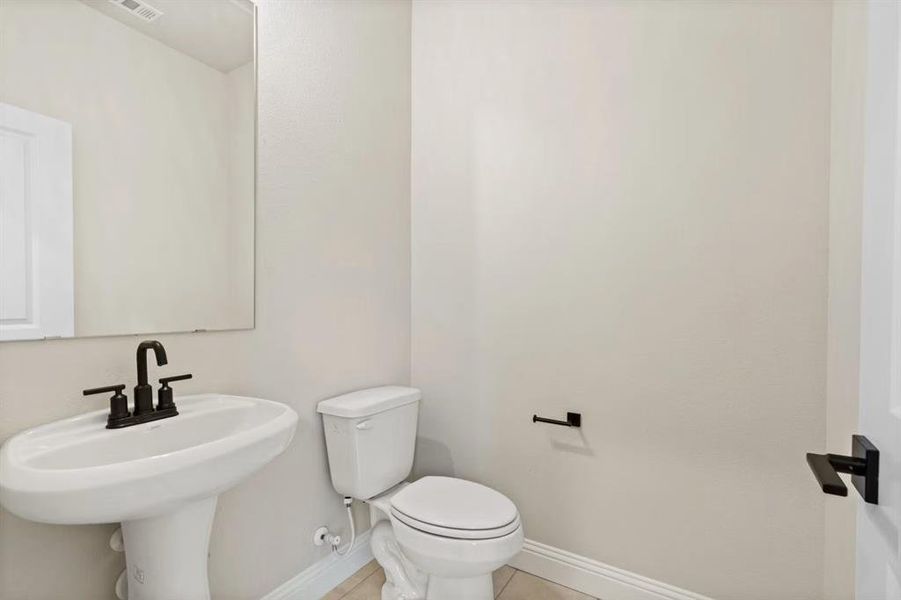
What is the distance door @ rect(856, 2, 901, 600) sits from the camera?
469 mm

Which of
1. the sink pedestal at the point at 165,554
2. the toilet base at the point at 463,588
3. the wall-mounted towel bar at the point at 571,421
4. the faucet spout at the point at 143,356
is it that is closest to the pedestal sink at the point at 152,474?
the sink pedestal at the point at 165,554

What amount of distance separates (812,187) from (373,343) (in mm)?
1639

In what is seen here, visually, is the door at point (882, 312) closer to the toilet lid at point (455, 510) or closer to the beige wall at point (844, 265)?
the beige wall at point (844, 265)

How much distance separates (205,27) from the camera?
135 cm

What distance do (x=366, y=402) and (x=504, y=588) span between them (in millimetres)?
925

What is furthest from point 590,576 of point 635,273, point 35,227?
point 35,227

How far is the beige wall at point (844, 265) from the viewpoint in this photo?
1.05 metres

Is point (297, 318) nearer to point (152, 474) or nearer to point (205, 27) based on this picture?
point (152, 474)

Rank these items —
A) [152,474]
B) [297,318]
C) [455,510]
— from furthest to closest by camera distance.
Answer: [297,318] → [455,510] → [152,474]

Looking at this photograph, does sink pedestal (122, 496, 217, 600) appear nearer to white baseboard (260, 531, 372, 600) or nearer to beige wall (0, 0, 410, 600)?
beige wall (0, 0, 410, 600)

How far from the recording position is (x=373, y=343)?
193 centimetres

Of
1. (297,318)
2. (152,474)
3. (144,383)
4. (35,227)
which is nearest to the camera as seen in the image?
(152,474)

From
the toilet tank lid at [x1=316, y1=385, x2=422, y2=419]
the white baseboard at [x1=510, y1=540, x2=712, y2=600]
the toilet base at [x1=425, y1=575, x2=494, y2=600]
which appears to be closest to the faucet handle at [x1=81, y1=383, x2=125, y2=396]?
the toilet tank lid at [x1=316, y1=385, x2=422, y2=419]

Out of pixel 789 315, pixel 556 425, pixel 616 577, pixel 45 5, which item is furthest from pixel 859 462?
pixel 45 5
